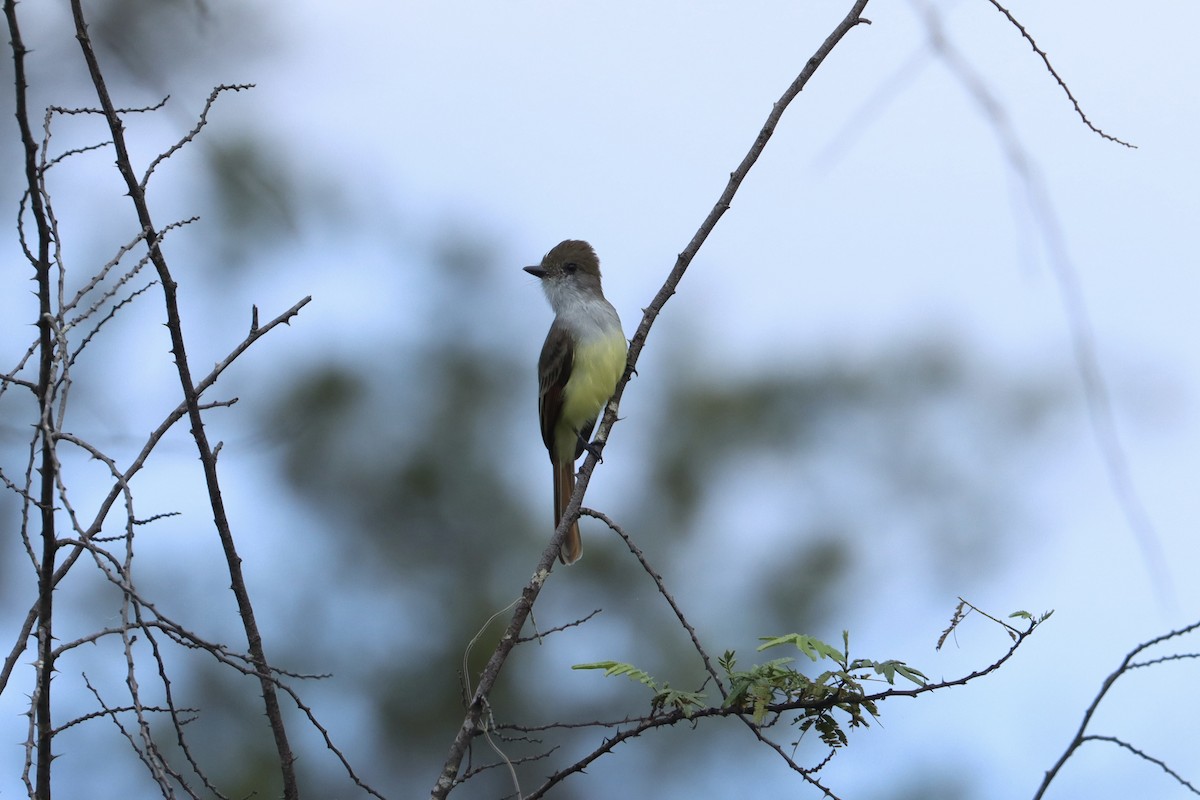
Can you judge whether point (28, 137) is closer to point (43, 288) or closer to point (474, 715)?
point (43, 288)

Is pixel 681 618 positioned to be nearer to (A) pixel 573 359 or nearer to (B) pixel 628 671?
(B) pixel 628 671

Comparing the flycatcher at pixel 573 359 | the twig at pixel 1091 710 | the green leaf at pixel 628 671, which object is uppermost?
the flycatcher at pixel 573 359

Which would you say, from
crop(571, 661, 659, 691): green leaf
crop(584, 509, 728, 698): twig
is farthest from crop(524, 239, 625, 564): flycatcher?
crop(571, 661, 659, 691): green leaf

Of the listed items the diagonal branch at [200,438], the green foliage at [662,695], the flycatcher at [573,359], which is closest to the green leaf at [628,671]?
the green foliage at [662,695]

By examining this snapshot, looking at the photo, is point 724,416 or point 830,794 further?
point 724,416

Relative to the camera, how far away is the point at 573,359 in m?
5.80

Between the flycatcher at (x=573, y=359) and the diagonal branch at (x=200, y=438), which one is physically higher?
the flycatcher at (x=573, y=359)

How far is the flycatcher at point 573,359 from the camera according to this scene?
5707 mm

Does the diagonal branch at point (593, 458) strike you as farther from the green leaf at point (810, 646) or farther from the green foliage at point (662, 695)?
the green leaf at point (810, 646)

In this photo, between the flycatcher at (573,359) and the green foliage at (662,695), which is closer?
the green foliage at (662,695)

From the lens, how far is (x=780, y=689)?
2.40 m

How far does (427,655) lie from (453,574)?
26.4 inches

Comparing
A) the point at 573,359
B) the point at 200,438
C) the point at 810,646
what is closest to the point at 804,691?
the point at 810,646

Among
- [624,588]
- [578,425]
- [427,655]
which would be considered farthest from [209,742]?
[578,425]
